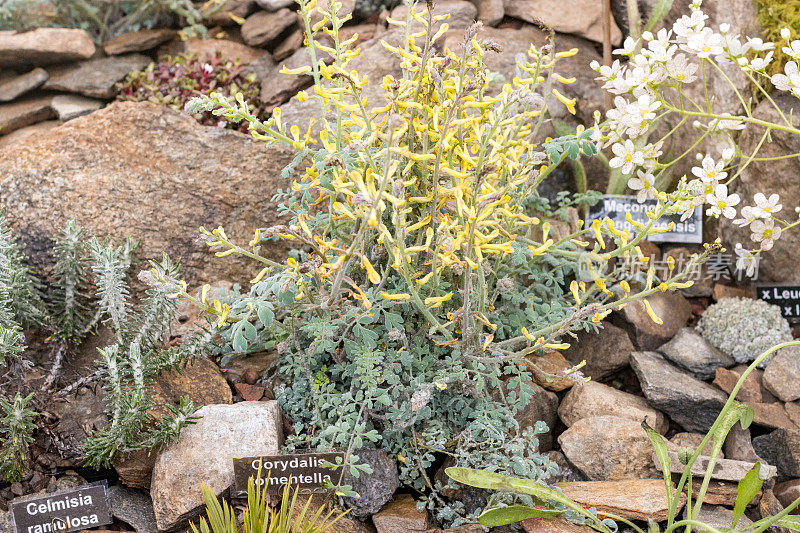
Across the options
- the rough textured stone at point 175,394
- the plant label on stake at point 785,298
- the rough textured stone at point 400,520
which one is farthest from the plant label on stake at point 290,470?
the plant label on stake at point 785,298

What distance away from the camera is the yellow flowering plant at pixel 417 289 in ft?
6.54

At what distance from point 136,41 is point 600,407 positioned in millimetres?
3653

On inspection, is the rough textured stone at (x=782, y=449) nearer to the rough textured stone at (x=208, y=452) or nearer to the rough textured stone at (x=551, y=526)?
the rough textured stone at (x=551, y=526)

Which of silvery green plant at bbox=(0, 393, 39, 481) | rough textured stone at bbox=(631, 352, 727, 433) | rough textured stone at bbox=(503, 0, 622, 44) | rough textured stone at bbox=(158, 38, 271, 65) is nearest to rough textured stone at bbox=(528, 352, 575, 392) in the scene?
rough textured stone at bbox=(631, 352, 727, 433)

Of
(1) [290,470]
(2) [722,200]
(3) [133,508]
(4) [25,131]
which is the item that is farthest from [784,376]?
(4) [25,131]

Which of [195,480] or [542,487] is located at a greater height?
[542,487]

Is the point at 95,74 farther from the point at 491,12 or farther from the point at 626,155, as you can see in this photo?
the point at 626,155

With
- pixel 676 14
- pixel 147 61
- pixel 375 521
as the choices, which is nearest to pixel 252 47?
pixel 147 61

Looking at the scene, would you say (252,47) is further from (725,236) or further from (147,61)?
(725,236)

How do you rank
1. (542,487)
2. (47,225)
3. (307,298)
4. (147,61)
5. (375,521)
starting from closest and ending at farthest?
(542,487) → (375,521) → (307,298) → (47,225) → (147,61)

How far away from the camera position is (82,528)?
6.90ft

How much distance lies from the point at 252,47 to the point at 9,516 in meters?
3.27

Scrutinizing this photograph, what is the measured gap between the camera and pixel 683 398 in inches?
105

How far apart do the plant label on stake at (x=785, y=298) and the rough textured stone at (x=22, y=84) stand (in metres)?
4.21
